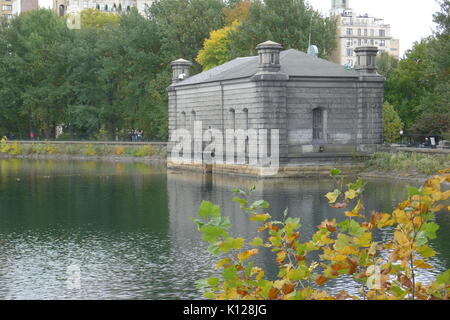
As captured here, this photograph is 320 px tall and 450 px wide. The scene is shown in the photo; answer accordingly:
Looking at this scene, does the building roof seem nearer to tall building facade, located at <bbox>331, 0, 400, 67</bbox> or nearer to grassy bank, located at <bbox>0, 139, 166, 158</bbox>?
grassy bank, located at <bbox>0, 139, 166, 158</bbox>

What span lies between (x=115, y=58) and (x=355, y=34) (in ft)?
310

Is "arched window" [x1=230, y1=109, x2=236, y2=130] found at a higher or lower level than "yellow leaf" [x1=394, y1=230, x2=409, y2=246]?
higher

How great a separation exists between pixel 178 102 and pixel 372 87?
15544mm

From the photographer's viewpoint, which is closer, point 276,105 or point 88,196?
point 88,196

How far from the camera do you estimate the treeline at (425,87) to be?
169 feet

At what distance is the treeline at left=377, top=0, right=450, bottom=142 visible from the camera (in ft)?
169

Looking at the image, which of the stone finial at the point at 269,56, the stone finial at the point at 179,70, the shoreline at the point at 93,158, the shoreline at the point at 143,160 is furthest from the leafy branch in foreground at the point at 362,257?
the shoreline at the point at 93,158

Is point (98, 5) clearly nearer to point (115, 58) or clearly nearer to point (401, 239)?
point (115, 58)

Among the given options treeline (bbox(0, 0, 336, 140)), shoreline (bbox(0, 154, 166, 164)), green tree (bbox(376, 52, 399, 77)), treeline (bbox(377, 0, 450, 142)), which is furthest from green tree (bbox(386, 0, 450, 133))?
shoreline (bbox(0, 154, 166, 164))

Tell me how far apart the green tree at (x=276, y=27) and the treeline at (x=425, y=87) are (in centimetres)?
906

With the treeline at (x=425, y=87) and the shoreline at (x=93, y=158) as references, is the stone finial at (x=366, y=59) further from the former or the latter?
the shoreline at (x=93, y=158)
